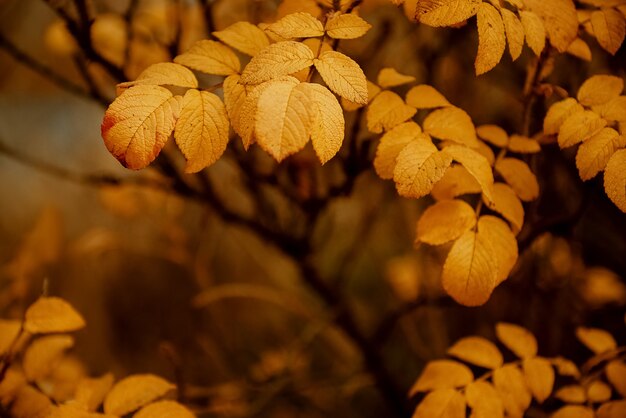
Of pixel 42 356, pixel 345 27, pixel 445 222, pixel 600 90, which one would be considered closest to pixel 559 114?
pixel 600 90

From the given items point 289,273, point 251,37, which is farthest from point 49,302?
point 289,273

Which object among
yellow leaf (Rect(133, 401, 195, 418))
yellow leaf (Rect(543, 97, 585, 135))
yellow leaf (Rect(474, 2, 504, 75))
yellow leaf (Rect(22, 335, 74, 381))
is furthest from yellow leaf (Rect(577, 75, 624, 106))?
yellow leaf (Rect(22, 335, 74, 381))

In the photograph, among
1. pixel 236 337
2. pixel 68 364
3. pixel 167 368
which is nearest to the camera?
pixel 68 364

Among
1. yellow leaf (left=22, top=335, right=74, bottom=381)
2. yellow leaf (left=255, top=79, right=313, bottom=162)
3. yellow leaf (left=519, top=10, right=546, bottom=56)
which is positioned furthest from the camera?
yellow leaf (left=22, top=335, right=74, bottom=381)

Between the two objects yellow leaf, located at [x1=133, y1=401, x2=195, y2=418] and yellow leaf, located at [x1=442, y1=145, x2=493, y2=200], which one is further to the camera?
yellow leaf, located at [x1=133, y1=401, x2=195, y2=418]

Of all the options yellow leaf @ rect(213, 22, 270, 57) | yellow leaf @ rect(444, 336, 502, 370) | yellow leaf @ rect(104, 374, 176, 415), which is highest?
yellow leaf @ rect(213, 22, 270, 57)

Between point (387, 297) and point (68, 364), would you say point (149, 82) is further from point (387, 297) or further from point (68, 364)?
point (387, 297)

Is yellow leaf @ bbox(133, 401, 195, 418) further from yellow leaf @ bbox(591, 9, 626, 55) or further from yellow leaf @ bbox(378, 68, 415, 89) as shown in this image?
yellow leaf @ bbox(591, 9, 626, 55)
